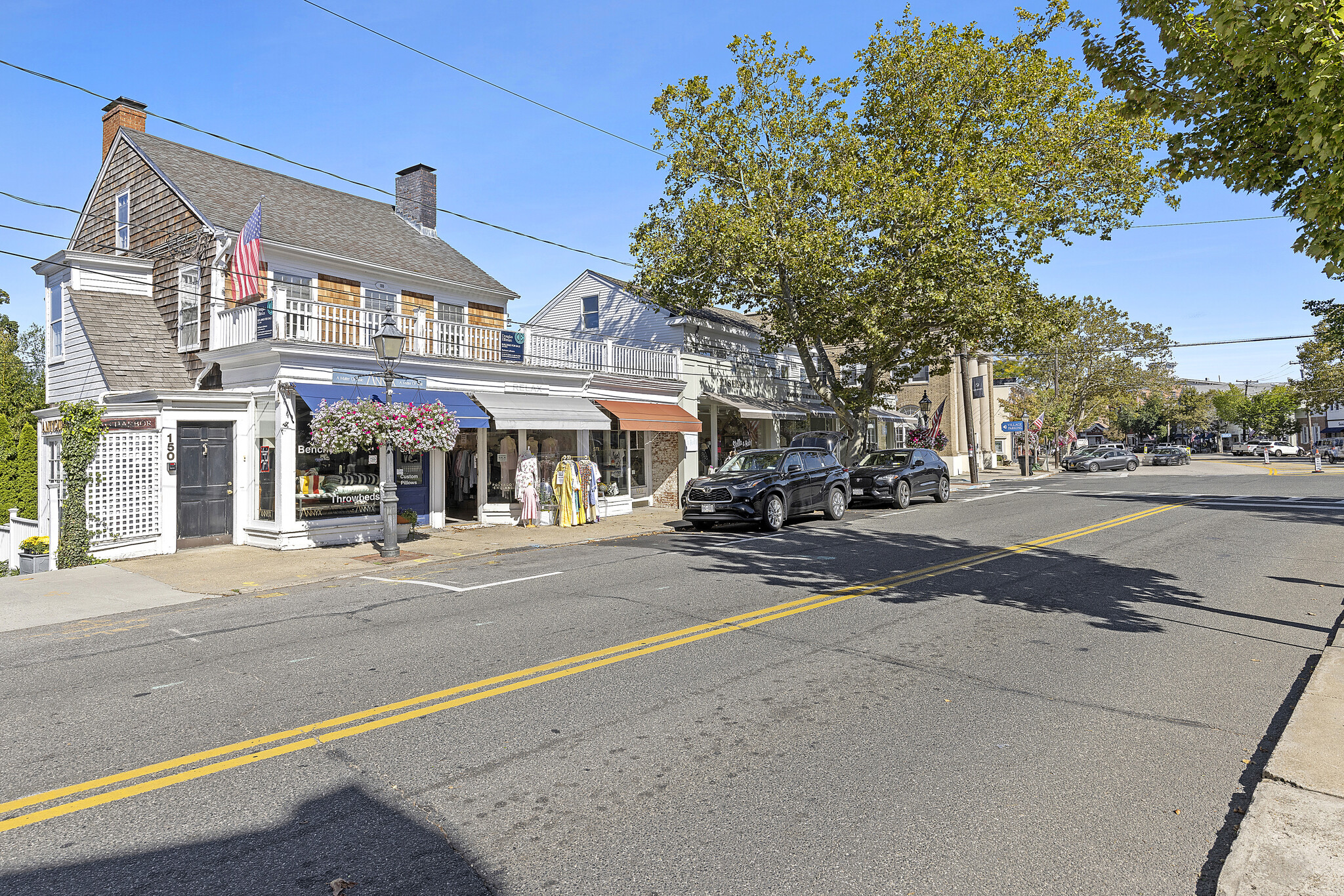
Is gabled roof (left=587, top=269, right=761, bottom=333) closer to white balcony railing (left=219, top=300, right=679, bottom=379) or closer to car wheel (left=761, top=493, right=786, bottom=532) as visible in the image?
white balcony railing (left=219, top=300, right=679, bottom=379)

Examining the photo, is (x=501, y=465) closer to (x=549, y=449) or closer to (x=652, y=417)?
(x=549, y=449)

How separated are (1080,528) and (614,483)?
37.4 ft

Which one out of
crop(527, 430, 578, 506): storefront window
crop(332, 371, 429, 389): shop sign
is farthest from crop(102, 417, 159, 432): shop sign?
crop(527, 430, 578, 506): storefront window

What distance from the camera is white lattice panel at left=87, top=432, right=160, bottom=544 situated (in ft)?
41.0

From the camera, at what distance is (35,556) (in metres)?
12.6

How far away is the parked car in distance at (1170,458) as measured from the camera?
2073 inches

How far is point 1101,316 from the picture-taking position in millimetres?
47781

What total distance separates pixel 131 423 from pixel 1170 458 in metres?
58.9

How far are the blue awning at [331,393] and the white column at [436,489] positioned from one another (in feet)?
7.98

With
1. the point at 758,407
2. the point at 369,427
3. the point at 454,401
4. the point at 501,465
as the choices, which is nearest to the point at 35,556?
the point at 369,427

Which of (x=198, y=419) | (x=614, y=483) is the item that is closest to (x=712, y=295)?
(x=614, y=483)

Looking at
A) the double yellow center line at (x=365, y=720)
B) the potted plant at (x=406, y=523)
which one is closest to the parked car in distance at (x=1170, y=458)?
the potted plant at (x=406, y=523)

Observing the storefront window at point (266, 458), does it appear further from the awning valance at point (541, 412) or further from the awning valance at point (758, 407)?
the awning valance at point (758, 407)

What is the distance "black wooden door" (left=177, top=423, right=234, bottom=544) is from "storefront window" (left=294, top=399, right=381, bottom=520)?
3.54 feet
